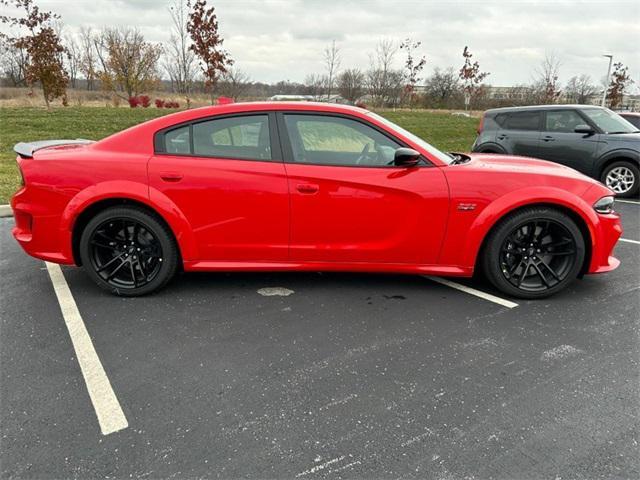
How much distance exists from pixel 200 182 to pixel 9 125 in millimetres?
13940

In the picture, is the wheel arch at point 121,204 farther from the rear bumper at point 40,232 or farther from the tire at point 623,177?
the tire at point 623,177

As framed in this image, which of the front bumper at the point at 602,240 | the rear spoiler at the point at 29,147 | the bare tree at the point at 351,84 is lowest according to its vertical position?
the front bumper at the point at 602,240

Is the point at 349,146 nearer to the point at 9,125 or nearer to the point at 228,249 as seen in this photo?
the point at 228,249

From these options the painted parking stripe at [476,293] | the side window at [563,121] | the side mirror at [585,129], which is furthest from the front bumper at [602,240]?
the side window at [563,121]

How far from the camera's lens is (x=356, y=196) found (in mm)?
3270

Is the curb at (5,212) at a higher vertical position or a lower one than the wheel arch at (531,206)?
lower

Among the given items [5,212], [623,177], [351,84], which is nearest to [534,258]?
[623,177]

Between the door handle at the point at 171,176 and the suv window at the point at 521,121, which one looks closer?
the door handle at the point at 171,176

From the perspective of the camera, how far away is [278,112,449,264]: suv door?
3270mm

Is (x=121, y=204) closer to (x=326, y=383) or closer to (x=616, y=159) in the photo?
(x=326, y=383)

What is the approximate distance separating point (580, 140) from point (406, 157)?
235 inches

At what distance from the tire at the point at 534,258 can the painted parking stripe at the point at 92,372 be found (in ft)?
9.09

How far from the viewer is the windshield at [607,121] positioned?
24.8ft

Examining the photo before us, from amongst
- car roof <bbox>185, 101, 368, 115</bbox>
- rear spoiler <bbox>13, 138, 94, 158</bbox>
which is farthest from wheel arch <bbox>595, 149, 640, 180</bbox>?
rear spoiler <bbox>13, 138, 94, 158</bbox>
